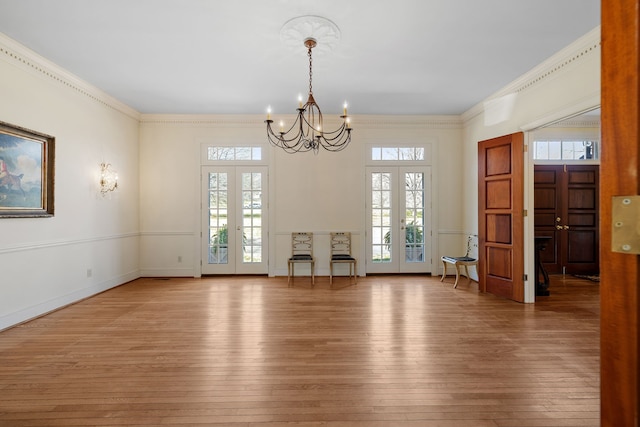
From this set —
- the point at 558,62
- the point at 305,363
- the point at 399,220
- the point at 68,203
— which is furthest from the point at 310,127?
the point at 305,363

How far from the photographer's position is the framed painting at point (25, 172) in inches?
132

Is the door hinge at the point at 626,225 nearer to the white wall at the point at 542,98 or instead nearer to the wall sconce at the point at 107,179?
the white wall at the point at 542,98

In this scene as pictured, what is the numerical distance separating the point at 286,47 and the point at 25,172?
126 inches

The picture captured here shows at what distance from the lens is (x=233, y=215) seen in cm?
589


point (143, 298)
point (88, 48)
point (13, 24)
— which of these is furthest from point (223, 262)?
point (13, 24)

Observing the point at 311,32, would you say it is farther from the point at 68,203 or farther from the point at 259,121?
the point at 68,203

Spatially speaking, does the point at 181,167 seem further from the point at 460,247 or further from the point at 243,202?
the point at 460,247

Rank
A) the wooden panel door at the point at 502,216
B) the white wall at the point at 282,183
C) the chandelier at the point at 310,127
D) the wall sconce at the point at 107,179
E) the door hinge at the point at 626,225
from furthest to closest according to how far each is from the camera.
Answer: the white wall at the point at 282,183, the wall sconce at the point at 107,179, the wooden panel door at the point at 502,216, the chandelier at the point at 310,127, the door hinge at the point at 626,225

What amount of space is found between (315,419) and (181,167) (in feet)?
16.6

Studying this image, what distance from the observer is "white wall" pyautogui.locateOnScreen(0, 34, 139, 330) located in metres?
3.44

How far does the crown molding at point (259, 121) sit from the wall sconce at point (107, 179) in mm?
1259

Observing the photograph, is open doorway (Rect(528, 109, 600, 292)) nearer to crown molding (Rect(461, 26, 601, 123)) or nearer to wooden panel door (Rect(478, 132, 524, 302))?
wooden panel door (Rect(478, 132, 524, 302))

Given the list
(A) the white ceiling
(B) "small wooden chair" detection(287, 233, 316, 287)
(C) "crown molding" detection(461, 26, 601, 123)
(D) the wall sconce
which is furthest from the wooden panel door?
(D) the wall sconce

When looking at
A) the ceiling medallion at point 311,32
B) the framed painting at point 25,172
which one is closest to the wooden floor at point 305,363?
the framed painting at point 25,172
